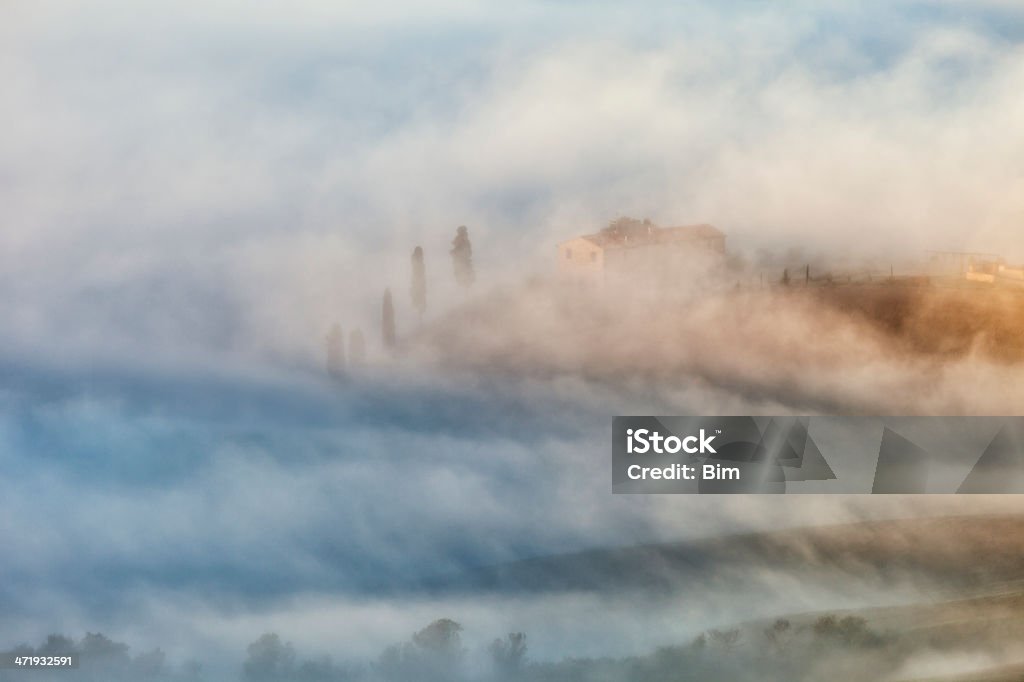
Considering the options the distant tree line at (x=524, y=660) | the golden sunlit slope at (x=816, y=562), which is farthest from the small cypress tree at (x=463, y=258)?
the distant tree line at (x=524, y=660)

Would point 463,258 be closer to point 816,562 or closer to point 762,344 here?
point 762,344

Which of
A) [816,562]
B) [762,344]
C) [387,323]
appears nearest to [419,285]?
[387,323]

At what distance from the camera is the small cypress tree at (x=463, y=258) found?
6961 mm

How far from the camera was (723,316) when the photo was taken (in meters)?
7.07

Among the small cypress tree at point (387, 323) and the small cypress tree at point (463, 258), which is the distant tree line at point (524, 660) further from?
the small cypress tree at point (463, 258)

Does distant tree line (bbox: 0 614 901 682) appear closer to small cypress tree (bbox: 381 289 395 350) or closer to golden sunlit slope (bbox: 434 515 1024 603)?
golden sunlit slope (bbox: 434 515 1024 603)

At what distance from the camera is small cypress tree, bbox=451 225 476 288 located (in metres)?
6.96

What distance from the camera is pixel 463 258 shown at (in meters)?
6.97

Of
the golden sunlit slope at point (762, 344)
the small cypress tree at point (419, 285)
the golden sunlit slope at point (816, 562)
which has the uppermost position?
the small cypress tree at point (419, 285)

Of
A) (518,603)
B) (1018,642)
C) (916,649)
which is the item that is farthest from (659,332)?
(1018,642)

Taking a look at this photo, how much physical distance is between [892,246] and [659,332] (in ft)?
5.84

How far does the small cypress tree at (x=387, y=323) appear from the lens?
22.8 ft

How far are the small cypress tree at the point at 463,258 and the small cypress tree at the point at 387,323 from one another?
523mm

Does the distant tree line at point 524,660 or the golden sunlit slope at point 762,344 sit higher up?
the golden sunlit slope at point 762,344
